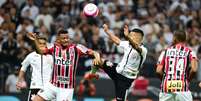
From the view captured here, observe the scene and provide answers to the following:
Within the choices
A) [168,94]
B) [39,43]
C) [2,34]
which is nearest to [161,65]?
[168,94]

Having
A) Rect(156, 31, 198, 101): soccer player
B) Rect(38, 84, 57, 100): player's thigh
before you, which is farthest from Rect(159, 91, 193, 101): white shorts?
Rect(38, 84, 57, 100): player's thigh

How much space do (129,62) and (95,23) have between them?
7.66m

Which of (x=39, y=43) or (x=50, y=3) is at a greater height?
(x=50, y=3)

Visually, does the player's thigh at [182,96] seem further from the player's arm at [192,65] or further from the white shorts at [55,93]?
the white shorts at [55,93]

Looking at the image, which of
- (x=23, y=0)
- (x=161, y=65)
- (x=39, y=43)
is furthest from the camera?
(x=23, y=0)

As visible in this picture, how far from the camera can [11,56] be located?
2064cm

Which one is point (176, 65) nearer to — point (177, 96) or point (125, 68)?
point (177, 96)

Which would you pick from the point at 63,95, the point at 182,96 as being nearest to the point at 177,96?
the point at 182,96

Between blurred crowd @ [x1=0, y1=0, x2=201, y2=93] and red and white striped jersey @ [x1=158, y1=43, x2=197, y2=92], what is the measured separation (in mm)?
7359

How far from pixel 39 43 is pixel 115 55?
6.74 meters

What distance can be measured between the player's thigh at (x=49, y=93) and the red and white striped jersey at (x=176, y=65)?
228 cm

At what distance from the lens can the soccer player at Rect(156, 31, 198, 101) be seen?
13.5 metres

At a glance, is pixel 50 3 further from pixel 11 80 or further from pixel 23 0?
pixel 11 80

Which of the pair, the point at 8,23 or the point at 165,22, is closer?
the point at 8,23
